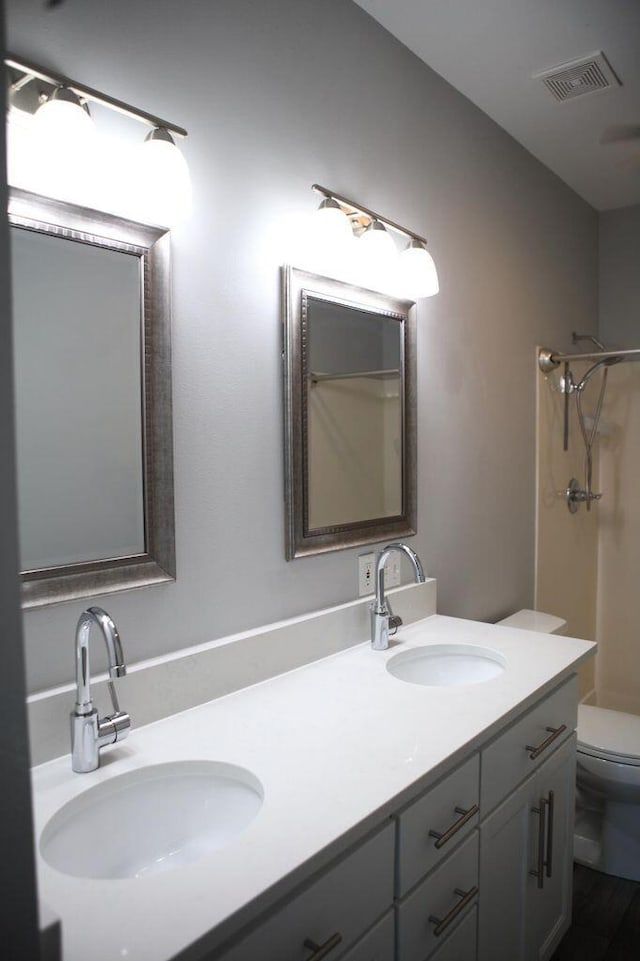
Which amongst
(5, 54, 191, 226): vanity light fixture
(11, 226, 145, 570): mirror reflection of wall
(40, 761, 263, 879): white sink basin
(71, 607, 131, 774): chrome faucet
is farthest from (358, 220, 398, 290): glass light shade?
(40, 761, 263, 879): white sink basin

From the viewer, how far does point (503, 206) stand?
8.43ft

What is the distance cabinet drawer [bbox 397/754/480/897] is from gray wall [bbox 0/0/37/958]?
67 cm

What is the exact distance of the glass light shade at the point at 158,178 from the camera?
1230 mm

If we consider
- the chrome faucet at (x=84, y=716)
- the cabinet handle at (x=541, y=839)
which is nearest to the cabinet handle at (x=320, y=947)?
the chrome faucet at (x=84, y=716)

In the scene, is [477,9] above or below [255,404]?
above

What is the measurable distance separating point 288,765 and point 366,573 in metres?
0.83

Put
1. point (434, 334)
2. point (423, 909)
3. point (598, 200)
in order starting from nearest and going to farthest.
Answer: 1. point (423, 909)
2. point (434, 334)
3. point (598, 200)

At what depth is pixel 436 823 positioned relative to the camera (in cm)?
114

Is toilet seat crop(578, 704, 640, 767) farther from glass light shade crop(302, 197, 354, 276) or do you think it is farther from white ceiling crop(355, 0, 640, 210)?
white ceiling crop(355, 0, 640, 210)

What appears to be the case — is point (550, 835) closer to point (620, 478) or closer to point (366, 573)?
point (366, 573)

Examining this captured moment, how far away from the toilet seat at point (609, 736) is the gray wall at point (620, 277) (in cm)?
194

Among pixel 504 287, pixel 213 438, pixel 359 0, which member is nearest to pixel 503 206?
pixel 504 287

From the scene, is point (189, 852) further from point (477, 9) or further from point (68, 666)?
point (477, 9)

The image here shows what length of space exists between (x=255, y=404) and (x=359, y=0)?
119cm
